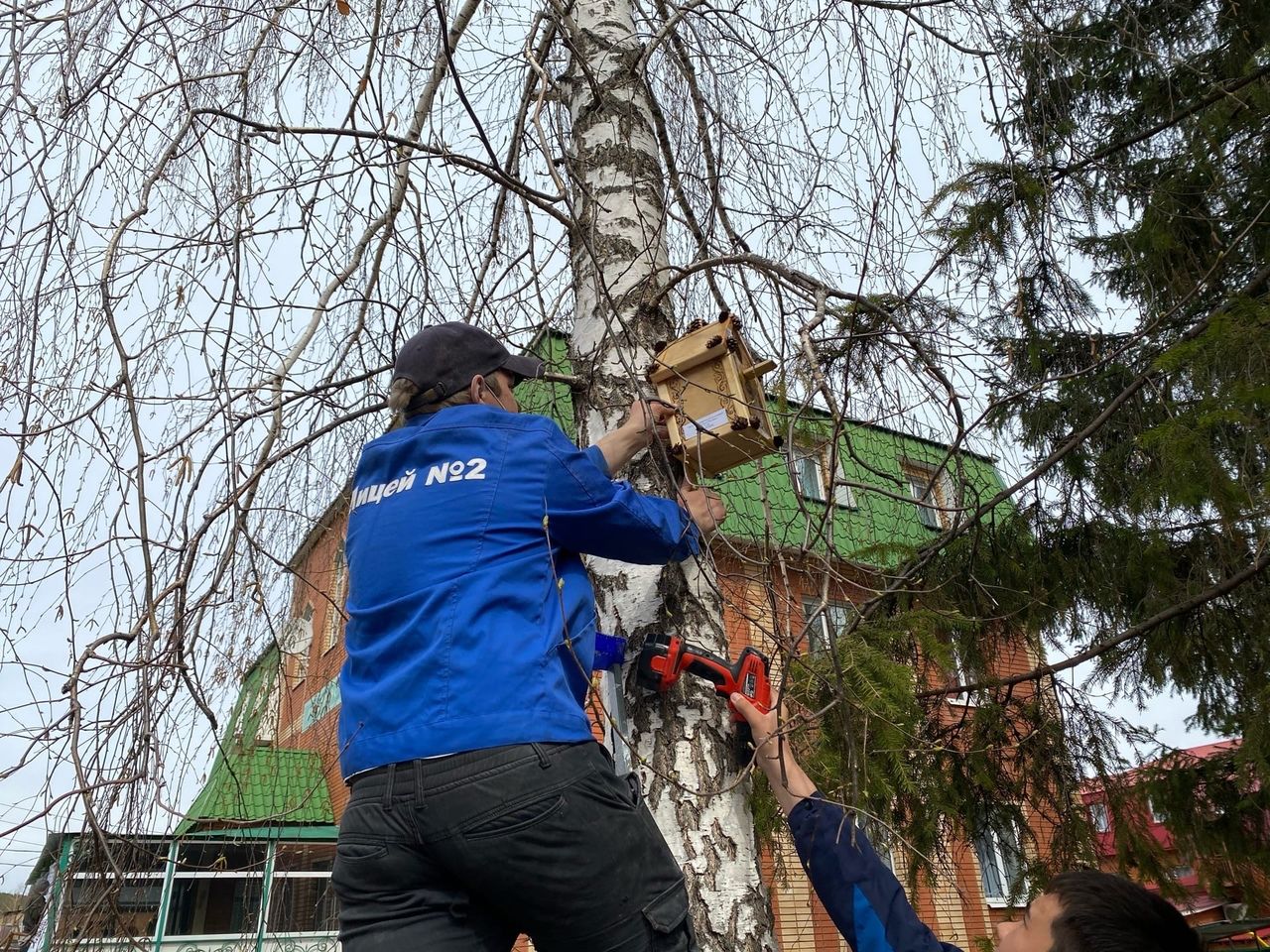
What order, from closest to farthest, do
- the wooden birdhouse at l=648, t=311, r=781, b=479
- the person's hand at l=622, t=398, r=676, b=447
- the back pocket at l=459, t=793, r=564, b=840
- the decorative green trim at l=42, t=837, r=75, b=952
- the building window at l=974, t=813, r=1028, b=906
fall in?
the back pocket at l=459, t=793, r=564, b=840, the person's hand at l=622, t=398, r=676, b=447, the decorative green trim at l=42, t=837, r=75, b=952, the wooden birdhouse at l=648, t=311, r=781, b=479, the building window at l=974, t=813, r=1028, b=906

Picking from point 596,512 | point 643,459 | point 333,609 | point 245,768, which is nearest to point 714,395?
point 643,459

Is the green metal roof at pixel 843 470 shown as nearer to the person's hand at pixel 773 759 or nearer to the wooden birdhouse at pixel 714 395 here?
the wooden birdhouse at pixel 714 395

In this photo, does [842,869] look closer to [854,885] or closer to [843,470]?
[854,885]

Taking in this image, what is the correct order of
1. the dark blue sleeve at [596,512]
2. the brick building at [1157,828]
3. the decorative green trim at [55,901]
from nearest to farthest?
the dark blue sleeve at [596,512] → the decorative green trim at [55,901] → the brick building at [1157,828]

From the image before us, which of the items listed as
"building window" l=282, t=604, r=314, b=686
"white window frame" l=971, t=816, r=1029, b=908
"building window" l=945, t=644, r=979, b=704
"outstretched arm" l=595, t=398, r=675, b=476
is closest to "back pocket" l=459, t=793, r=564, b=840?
"outstretched arm" l=595, t=398, r=675, b=476

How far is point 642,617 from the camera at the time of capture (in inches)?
96.0

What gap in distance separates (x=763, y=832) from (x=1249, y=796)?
1.91m

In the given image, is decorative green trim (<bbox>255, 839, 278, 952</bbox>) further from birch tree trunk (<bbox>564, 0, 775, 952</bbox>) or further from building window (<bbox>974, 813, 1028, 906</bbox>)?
building window (<bbox>974, 813, 1028, 906</bbox>)

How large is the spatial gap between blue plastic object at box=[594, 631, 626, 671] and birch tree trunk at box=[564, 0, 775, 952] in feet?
0.12

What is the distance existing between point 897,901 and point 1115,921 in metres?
0.49

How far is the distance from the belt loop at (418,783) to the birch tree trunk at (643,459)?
420 mm

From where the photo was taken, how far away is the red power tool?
2277mm

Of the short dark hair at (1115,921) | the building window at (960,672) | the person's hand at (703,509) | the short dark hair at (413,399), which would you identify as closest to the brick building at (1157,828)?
the building window at (960,672)

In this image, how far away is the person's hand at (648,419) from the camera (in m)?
2.25
